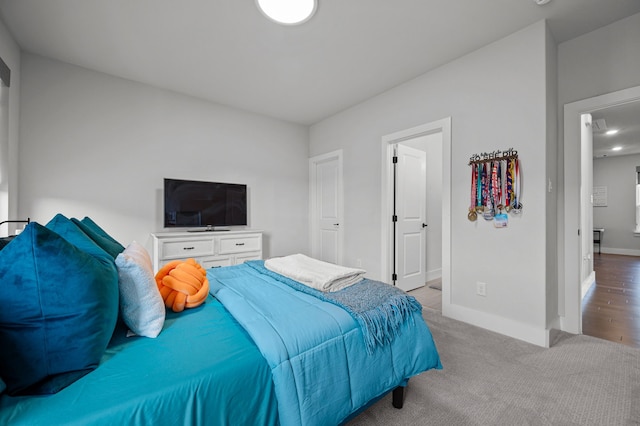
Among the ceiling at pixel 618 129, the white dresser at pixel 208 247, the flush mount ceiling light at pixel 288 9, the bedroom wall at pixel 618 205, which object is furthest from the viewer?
the bedroom wall at pixel 618 205

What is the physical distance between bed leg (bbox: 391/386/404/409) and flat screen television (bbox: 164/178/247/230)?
9.85 feet

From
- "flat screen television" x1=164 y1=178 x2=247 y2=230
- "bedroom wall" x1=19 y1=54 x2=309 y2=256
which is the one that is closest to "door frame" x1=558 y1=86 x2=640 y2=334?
"bedroom wall" x1=19 y1=54 x2=309 y2=256

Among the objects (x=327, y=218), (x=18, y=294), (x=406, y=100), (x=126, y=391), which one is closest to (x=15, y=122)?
(x=18, y=294)

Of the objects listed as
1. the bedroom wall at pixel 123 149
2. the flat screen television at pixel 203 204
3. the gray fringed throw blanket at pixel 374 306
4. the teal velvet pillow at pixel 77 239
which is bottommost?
the gray fringed throw blanket at pixel 374 306

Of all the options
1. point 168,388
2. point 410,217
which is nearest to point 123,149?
point 168,388

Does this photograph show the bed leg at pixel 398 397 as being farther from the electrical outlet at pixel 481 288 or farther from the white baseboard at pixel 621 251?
the white baseboard at pixel 621 251

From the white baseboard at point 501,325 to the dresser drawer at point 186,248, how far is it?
9.38ft

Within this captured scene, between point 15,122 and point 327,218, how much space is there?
3730 millimetres

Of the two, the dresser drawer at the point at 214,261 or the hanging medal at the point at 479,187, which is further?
the dresser drawer at the point at 214,261

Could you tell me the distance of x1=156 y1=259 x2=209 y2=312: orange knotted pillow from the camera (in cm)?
139

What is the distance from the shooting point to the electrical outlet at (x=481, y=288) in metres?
2.58

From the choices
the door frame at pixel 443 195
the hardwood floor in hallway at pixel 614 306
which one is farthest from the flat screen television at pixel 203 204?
the hardwood floor in hallway at pixel 614 306

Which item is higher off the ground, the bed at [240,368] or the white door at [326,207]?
the white door at [326,207]

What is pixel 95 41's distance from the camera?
8.23ft
